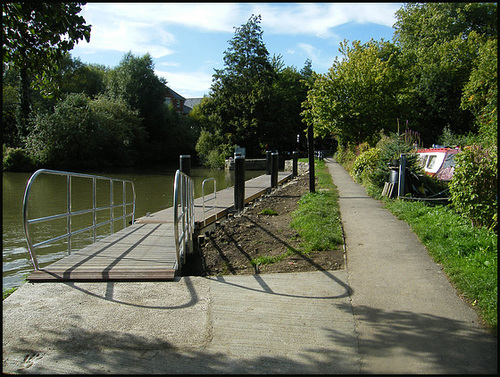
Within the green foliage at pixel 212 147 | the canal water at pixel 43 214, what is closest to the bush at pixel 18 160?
the canal water at pixel 43 214

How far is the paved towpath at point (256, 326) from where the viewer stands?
3143 mm

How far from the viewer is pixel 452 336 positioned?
3500mm

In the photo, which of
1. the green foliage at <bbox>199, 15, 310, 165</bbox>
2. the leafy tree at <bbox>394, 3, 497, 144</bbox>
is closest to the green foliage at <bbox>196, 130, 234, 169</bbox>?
the green foliage at <bbox>199, 15, 310, 165</bbox>

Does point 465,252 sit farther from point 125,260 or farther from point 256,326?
point 125,260

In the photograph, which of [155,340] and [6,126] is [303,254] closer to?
[155,340]

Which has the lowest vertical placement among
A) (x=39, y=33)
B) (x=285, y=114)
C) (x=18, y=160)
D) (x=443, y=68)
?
(x=18, y=160)

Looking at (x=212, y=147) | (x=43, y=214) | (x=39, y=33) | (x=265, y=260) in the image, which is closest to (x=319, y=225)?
(x=265, y=260)

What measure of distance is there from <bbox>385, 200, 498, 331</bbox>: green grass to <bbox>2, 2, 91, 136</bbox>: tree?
5.16 meters

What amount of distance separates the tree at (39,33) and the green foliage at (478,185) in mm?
5720

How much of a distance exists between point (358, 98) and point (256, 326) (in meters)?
22.2

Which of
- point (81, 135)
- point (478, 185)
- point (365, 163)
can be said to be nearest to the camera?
point (478, 185)

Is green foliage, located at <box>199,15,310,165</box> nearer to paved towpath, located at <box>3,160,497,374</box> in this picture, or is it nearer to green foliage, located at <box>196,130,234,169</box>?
green foliage, located at <box>196,130,234,169</box>

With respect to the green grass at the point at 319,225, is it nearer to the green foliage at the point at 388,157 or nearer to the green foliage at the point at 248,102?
the green foliage at the point at 388,157

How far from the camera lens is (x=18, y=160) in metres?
39.1
